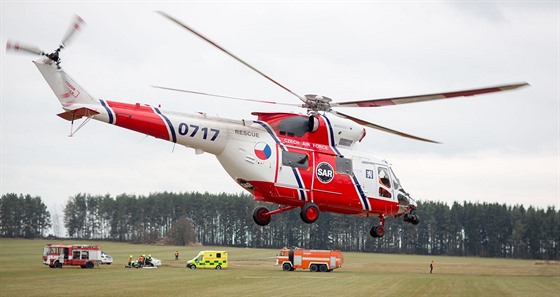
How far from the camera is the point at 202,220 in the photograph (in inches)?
6196

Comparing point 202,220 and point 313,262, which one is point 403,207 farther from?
point 202,220

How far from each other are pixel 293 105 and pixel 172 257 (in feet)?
286

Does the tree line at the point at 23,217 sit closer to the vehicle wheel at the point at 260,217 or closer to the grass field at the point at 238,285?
the grass field at the point at 238,285

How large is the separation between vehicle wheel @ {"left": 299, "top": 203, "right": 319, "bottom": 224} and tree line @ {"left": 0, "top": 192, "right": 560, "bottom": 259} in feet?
392

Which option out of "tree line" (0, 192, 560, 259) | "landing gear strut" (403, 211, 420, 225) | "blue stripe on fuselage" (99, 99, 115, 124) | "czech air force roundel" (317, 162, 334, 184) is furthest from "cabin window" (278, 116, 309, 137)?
"tree line" (0, 192, 560, 259)

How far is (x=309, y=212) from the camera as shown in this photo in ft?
77.4

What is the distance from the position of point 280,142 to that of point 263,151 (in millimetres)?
762

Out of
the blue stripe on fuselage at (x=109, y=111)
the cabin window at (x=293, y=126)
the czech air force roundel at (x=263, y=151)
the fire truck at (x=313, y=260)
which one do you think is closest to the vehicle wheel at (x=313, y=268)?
the fire truck at (x=313, y=260)

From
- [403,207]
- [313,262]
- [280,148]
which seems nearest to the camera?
[280,148]

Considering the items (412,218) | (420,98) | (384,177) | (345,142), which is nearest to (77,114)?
(345,142)

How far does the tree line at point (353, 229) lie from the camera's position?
484ft

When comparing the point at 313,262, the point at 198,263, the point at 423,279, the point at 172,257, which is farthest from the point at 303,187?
the point at 172,257

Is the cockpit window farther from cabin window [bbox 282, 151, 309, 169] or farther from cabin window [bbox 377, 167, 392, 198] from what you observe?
cabin window [bbox 282, 151, 309, 169]

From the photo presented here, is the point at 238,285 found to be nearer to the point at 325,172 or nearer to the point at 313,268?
the point at 313,268
